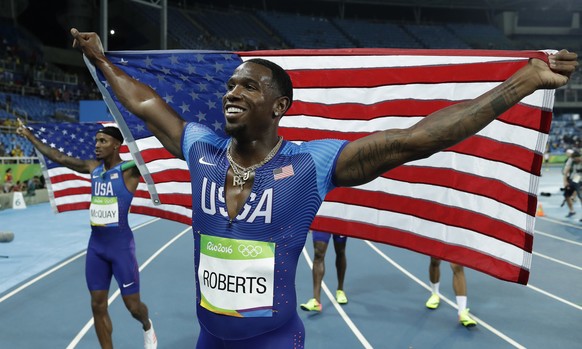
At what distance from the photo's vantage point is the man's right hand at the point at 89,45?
2311 mm

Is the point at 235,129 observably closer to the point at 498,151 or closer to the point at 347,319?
the point at 498,151

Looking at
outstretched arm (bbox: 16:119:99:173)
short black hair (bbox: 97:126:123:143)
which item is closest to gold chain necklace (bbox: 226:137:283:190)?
short black hair (bbox: 97:126:123:143)

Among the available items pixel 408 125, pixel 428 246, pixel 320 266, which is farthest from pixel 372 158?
pixel 320 266

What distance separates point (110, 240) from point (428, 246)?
2961mm

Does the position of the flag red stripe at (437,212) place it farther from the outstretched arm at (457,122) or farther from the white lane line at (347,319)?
the white lane line at (347,319)

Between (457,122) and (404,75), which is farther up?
(404,75)

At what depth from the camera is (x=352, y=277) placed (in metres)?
7.63

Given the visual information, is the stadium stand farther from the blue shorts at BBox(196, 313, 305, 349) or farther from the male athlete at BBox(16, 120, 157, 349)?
the blue shorts at BBox(196, 313, 305, 349)

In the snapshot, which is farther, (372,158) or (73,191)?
(73,191)

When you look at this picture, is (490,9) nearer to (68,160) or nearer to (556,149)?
(556,149)

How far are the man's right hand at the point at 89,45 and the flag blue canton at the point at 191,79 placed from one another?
16.8 inches

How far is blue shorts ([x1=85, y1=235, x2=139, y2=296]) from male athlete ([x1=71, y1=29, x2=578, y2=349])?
2707mm

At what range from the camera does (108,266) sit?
4355 mm

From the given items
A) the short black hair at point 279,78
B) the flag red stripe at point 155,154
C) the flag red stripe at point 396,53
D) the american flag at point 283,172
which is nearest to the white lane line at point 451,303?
the flag red stripe at point 396,53
